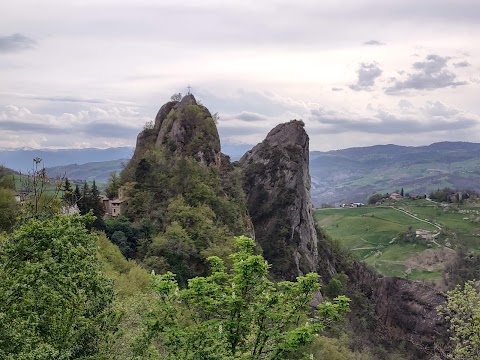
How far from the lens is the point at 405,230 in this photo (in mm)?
162000

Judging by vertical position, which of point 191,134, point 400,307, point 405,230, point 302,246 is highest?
point 191,134

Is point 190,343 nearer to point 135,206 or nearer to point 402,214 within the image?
point 135,206

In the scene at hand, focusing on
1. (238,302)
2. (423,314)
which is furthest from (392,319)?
(238,302)

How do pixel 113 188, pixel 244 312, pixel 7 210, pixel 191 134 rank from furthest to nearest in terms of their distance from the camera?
pixel 191 134 < pixel 113 188 < pixel 7 210 < pixel 244 312

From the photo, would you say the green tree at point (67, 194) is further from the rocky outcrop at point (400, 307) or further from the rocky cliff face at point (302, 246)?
the rocky outcrop at point (400, 307)

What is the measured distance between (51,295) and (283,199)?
256ft

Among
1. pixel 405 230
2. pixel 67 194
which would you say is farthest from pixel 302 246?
pixel 405 230

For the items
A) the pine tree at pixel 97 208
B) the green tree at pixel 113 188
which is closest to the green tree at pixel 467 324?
the pine tree at pixel 97 208

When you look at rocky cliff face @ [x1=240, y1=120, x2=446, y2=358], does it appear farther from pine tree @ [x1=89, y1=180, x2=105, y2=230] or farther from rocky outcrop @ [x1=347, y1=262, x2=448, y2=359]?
pine tree @ [x1=89, y1=180, x2=105, y2=230]

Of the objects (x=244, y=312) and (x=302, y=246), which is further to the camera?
(x=302, y=246)

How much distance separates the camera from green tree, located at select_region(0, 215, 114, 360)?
14867 mm

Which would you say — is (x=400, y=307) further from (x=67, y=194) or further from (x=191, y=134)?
(x=67, y=194)

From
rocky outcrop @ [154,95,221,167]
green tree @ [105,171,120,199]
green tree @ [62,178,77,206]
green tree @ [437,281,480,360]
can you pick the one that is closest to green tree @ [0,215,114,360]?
green tree @ [437,281,480,360]

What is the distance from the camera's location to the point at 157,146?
7888 centimetres
